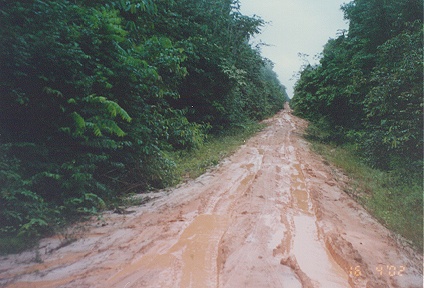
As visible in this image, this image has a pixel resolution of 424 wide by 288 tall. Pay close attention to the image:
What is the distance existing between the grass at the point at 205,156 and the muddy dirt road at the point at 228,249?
167 cm

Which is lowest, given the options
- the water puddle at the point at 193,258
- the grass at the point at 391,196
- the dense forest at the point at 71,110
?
the grass at the point at 391,196

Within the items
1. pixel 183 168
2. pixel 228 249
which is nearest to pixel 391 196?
pixel 228 249

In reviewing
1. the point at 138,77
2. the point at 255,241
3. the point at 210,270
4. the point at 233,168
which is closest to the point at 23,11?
the point at 138,77

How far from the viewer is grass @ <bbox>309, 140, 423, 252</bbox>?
175 inches

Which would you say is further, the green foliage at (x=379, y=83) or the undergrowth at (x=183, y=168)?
the green foliage at (x=379, y=83)

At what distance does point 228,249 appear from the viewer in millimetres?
3406

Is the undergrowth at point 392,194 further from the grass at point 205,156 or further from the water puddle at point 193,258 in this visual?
the grass at point 205,156

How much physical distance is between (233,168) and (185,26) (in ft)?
24.8

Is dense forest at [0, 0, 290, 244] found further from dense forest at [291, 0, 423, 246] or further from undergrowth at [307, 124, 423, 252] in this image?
dense forest at [291, 0, 423, 246]

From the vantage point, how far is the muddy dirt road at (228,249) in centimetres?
279

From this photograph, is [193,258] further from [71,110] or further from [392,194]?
[392,194]
